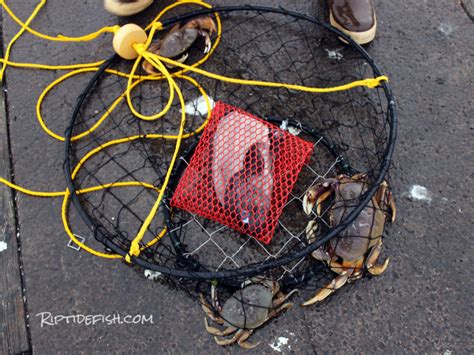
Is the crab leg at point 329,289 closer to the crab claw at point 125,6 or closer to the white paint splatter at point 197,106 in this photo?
the white paint splatter at point 197,106

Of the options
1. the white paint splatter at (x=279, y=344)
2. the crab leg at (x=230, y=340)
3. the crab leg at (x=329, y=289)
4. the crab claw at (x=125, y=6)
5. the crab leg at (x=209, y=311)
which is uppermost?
the crab claw at (x=125, y=6)

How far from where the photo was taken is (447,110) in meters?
2.56

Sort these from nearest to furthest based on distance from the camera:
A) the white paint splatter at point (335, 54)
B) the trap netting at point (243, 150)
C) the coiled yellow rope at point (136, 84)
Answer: the trap netting at point (243, 150), the coiled yellow rope at point (136, 84), the white paint splatter at point (335, 54)

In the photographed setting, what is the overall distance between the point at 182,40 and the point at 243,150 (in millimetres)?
986

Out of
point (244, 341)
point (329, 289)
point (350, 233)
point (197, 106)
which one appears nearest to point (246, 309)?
point (244, 341)

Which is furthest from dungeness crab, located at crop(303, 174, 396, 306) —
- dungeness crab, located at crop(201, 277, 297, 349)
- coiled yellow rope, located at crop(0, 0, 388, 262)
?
coiled yellow rope, located at crop(0, 0, 388, 262)

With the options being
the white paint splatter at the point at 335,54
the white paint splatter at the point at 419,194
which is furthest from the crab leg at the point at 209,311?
the white paint splatter at the point at 335,54

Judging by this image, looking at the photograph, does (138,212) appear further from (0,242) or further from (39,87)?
(39,87)

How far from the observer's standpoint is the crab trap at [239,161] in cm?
204

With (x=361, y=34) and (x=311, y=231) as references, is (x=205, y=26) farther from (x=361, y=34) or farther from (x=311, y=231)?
(x=311, y=231)

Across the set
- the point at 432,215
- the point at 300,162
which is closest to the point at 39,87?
the point at 300,162

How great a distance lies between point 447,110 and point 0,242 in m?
2.81

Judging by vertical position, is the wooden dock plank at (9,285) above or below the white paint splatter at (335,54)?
below

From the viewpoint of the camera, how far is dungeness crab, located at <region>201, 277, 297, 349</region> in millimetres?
1969
